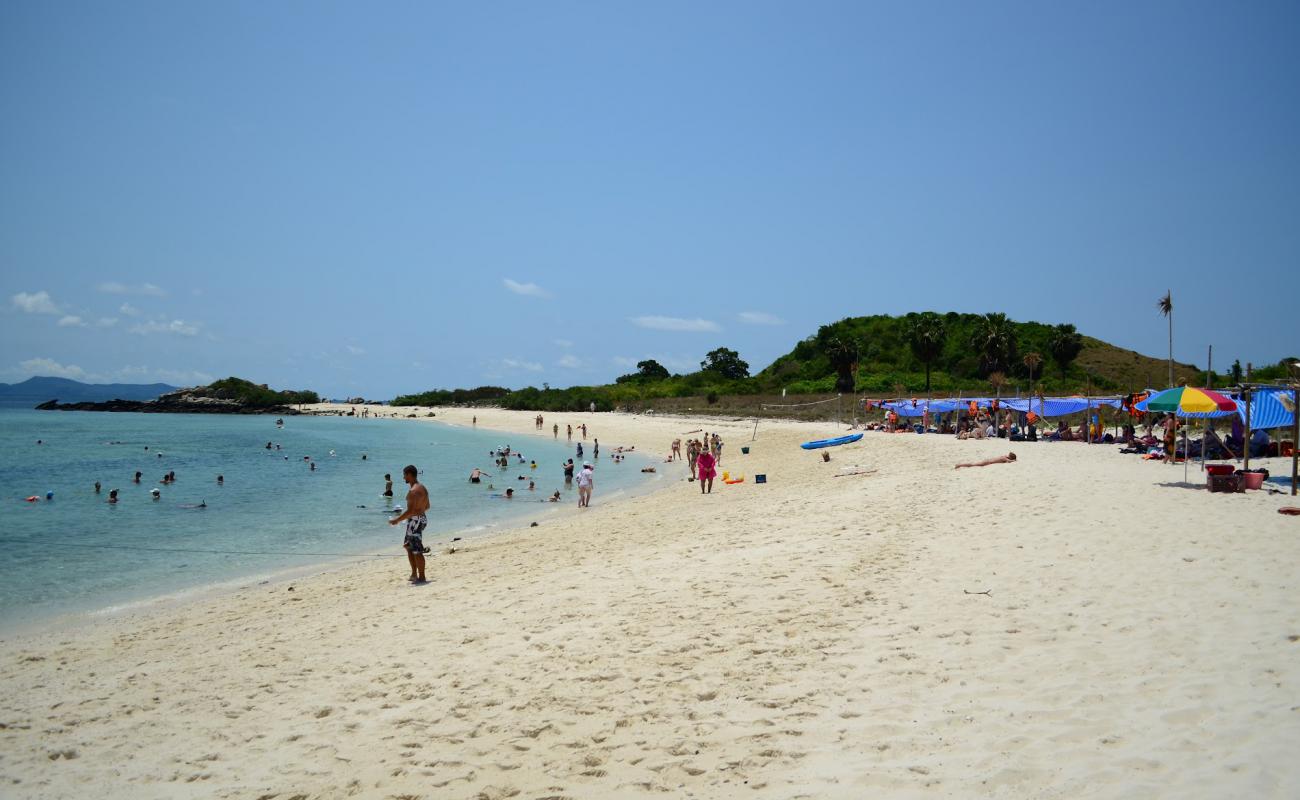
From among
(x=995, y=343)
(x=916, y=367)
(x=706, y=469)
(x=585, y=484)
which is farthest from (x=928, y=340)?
(x=585, y=484)

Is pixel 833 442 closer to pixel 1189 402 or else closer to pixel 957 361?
pixel 1189 402

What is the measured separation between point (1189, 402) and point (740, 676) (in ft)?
40.8

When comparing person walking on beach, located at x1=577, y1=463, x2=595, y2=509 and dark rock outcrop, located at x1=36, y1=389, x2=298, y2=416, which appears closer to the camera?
person walking on beach, located at x1=577, y1=463, x2=595, y2=509

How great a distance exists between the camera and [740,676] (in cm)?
567

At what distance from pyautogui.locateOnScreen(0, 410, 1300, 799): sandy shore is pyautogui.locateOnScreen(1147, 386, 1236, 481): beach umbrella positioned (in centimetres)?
299

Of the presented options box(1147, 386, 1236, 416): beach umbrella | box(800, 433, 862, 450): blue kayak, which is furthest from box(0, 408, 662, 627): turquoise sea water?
box(1147, 386, 1236, 416): beach umbrella

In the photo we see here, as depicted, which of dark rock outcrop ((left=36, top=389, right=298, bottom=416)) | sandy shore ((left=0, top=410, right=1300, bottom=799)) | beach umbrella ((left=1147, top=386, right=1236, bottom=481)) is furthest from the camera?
dark rock outcrop ((left=36, top=389, right=298, bottom=416))

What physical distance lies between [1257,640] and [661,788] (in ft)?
15.5

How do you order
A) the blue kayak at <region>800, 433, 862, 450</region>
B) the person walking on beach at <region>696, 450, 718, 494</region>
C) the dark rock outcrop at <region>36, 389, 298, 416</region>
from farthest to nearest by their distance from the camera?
the dark rock outcrop at <region>36, 389, 298, 416</region> → the blue kayak at <region>800, 433, 862, 450</region> → the person walking on beach at <region>696, 450, 718, 494</region>

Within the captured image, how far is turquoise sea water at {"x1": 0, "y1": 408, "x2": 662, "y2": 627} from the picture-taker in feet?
41.9

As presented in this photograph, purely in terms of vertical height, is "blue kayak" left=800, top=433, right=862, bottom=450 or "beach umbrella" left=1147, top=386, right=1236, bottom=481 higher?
"beach umbrella" left=1147, top=386, right=1236, bottom=481

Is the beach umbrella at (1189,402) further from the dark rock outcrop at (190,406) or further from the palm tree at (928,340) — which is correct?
the dark rock outcrop at (190,406)

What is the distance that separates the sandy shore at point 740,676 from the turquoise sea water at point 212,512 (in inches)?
126

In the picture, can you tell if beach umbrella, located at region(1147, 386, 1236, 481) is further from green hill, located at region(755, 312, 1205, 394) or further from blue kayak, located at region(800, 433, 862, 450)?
green hill, located at region(755, 312, 1205, 394)
